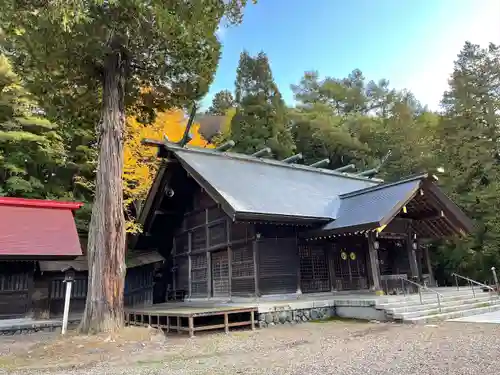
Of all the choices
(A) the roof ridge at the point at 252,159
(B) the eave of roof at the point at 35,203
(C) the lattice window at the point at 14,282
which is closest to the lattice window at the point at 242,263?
(A) the roof ridge at the point at 252,159

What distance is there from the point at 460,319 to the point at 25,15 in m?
12.8

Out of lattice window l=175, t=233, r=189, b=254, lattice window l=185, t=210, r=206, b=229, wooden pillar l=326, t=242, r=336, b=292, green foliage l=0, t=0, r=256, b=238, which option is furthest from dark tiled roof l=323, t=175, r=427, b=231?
lattice window l=175, t=233, r=189, b=254

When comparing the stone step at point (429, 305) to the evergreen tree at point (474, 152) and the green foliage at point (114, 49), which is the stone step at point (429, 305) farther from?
the green foliage at point (114, 49)

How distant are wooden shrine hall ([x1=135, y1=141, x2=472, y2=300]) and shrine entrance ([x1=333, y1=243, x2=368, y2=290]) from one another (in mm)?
37

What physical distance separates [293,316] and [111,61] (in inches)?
337

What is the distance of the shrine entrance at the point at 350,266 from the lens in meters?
13.6

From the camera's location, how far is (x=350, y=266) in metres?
14.0

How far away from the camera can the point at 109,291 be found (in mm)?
8641

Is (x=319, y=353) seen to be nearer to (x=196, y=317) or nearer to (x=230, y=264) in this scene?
(x=196, y=317)

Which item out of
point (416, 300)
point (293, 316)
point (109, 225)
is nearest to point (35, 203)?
point (109, 225)

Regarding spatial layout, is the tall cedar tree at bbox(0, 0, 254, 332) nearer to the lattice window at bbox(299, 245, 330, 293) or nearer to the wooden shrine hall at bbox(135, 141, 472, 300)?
the wooden shrine hall at bbox(135, 141, 472, 300)

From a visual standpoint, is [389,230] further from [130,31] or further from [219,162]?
[130,31]

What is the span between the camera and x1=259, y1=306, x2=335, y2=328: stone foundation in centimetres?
1030

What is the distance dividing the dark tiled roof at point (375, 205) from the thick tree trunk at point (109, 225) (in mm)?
6577
